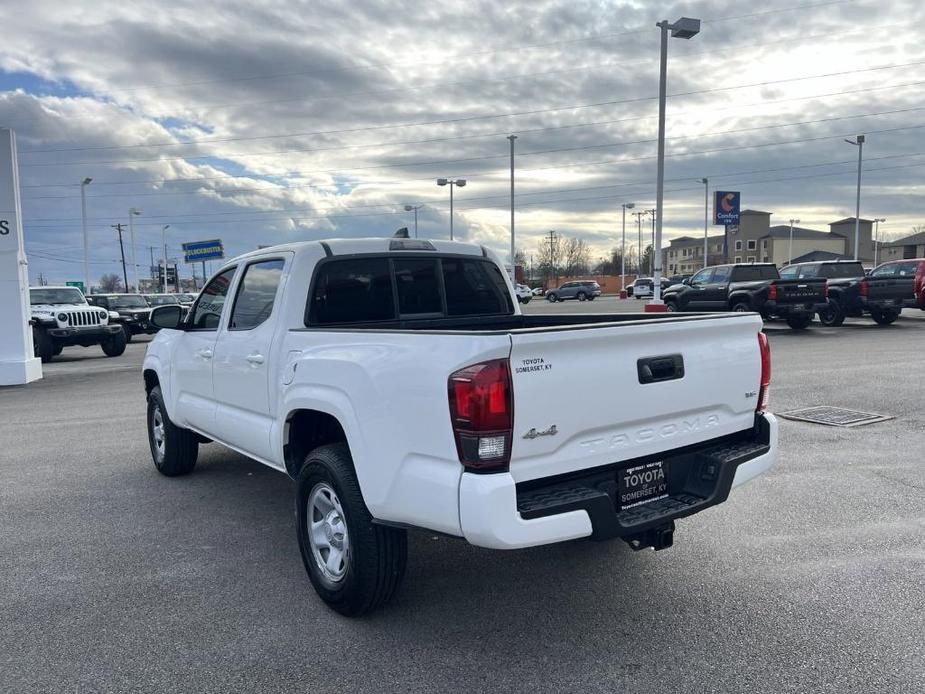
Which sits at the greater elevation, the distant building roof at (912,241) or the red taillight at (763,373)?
the distant building roof at (912,241)

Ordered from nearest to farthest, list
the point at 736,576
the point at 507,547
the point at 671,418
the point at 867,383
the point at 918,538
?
1. the point at 507,547
2. the point at 671,418
3. the point at 736,576
4. the point at 918,538
5. the point at 867,383

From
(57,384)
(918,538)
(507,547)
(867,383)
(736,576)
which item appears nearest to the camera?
(507,547)

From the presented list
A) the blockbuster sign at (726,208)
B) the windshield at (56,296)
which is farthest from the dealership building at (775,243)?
the windshield at (56,296)

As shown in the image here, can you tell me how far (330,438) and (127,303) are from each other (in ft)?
75.7

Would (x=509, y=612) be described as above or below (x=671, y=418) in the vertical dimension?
below

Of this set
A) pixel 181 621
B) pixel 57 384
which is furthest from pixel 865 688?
pixel 57 384

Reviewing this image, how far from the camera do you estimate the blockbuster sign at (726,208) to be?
5153 cm

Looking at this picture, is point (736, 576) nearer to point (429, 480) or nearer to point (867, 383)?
point (429, 480)

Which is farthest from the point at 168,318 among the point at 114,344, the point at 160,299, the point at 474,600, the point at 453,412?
the point at 160,299

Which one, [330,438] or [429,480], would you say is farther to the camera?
[330,438]

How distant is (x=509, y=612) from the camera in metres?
3.63

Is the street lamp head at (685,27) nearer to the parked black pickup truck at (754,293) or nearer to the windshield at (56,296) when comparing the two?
the parked black pickup truck at (754,293)

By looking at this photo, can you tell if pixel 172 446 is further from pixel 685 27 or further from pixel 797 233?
pixel 797 233

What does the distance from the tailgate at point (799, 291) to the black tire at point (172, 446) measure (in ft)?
52.4
